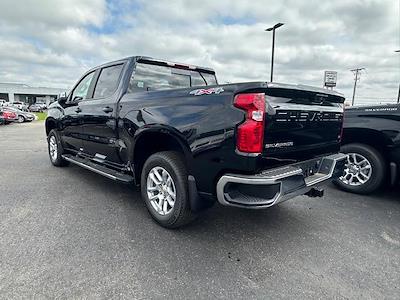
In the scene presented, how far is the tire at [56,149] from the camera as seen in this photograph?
565 centimetres

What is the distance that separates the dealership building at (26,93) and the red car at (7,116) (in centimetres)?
5125

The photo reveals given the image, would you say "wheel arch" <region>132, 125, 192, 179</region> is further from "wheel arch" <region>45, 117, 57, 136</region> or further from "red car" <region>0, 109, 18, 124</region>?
"red car" <region>0, 109, 18, 124</region>

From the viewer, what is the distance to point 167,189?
3098mm

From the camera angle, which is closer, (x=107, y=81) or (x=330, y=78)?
(x=107, y=81)

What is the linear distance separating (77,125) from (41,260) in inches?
108

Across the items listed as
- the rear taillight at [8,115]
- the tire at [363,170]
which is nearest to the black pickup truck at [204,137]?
the tire at [363,170]

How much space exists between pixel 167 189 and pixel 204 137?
878mm

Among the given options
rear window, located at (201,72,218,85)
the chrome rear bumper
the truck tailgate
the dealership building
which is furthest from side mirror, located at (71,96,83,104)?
the dealership building

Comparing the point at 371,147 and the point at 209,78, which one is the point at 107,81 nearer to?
the point at 209,78

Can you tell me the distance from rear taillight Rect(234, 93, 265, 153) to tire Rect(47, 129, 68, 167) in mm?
4558

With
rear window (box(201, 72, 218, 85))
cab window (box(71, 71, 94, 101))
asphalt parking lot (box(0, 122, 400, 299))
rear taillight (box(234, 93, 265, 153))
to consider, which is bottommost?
asphalt parking lot (box(0, 122, 400, 299))

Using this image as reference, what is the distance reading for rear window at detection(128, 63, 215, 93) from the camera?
374cm

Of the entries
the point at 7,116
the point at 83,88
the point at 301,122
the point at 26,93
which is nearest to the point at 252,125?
the point at 301,122

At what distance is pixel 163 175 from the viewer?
123 inches
